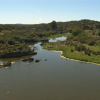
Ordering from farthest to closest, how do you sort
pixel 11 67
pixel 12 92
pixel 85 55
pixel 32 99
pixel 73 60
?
1. pixel 85 55
2. pixel 73 60
3. pixel 11 67
4. pixel 12 92
5. pixel 32 99

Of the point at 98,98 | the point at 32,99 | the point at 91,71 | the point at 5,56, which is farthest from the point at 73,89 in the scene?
the point at 5,56

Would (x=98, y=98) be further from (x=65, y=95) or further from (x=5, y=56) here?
(x=5, y=56)

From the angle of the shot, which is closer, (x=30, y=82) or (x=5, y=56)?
(x=30, y=82)

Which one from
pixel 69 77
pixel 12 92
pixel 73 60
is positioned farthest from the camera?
pixel 73 60

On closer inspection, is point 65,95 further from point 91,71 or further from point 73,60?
point 73,60

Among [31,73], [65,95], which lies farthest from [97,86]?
[31,73]

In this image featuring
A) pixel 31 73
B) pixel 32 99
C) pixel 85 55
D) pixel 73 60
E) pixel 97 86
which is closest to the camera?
pixel 32 99
